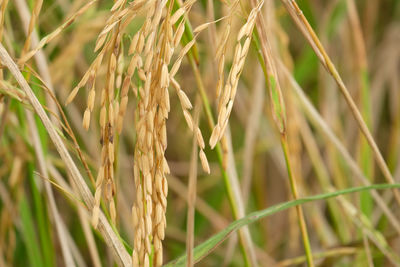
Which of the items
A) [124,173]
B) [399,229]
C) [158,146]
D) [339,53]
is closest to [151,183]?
[158,146]

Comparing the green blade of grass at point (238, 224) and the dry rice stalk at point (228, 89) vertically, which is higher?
the dry rice stalk at point (228, 89)

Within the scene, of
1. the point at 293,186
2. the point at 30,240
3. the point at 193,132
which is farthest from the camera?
the point at 30,240

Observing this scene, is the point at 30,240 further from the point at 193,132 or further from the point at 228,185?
the point at 193,132

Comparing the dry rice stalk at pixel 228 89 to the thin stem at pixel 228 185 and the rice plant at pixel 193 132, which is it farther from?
the thin stem at pixel 228 185

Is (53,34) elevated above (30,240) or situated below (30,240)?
above

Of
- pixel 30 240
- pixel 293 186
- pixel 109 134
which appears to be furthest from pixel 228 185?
pixel 30 240

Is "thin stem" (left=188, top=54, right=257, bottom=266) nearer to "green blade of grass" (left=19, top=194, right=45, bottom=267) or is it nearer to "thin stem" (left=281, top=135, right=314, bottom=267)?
"thin stem" (left=281, top=135, right=314, bottom=267)

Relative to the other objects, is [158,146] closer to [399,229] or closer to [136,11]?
[136,11]

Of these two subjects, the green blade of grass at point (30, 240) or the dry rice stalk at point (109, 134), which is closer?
the dry rice stalk at point (109, 134)

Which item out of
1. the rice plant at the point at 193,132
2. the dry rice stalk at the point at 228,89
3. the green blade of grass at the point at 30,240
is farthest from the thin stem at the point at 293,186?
the green blade of grass at the point at 30,240

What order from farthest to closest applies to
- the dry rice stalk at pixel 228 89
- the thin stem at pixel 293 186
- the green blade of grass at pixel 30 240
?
the green blade of grass at pixel 30 240
the thin stem at pixel 293 186
the dry rice stalk at pixel 228 89

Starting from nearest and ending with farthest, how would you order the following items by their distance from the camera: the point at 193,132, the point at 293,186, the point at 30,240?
the point at 193,132 < the point at 293,186 < the point at 30,240

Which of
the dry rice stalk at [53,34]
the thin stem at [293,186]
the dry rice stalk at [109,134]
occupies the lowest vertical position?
the thin stem at [293,186]

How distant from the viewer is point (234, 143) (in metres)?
1.28
